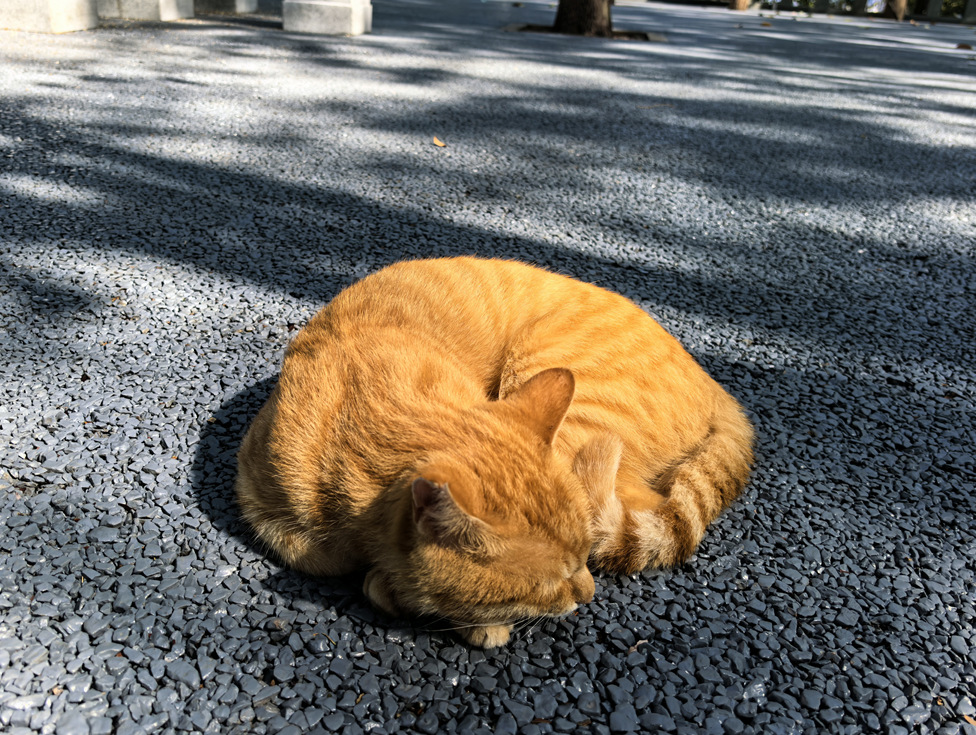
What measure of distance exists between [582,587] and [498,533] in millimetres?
305

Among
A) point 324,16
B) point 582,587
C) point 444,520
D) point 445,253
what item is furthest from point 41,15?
point 582,587

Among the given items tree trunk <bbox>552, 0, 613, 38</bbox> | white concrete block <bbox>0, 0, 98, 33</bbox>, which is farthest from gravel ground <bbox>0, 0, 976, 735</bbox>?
tree trunk <bbox>552, 0, 613, 38</bbox>

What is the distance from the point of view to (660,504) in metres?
1.97

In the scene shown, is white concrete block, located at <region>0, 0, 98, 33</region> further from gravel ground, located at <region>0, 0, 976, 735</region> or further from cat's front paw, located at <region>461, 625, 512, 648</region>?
cat's front paw, located at <region>461, 625, 512, 648</region>

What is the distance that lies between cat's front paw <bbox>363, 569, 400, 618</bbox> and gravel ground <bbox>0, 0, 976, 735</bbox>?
0.05m

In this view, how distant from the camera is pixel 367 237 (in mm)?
3828

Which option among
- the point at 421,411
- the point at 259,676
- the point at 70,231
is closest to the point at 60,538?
the point at 259,676

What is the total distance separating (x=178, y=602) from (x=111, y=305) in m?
1.74

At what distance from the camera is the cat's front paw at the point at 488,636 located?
1.67m

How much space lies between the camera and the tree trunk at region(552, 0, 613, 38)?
10953 mm

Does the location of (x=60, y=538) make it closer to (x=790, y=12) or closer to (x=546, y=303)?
(x=546, y=303)

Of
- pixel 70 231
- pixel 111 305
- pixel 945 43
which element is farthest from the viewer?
pixel 945 43

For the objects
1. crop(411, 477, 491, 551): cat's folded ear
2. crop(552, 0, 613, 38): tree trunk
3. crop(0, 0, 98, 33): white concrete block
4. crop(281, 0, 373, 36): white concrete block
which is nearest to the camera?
crop(411, 477, 491, 551): cat's folded ear

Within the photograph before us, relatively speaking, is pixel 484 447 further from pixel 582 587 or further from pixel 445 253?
pixel 445 253
